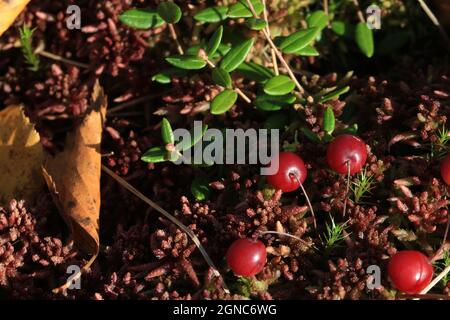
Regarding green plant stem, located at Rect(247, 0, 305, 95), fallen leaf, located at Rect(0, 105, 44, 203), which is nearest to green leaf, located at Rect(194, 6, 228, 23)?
green plant stem, located at Rect(247, 0, 305, 95)

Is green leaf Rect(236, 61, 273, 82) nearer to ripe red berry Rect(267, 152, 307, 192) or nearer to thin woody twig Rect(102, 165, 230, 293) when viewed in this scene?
ripe red berry Rect(267, 152, 307, 192)

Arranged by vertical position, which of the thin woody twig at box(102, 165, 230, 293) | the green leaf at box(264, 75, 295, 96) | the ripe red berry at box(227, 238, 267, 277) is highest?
the green leaf at box(264, 75, 295, 96)

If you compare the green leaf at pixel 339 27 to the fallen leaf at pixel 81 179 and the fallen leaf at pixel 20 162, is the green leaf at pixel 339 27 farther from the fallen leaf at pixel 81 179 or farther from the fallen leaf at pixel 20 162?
the fallen leaf at pixel 20 162

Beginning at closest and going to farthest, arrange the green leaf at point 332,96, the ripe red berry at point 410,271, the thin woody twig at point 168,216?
the ripe red berry at point 410,271 < the thin woody twig at point 168,216 < the green leaf at point 332,96

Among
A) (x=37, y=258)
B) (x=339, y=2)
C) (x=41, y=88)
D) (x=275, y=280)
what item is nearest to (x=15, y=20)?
(x=41, y=88)

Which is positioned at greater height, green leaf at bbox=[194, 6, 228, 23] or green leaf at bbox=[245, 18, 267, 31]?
green leaf at bbox=[245, 18, 267, 31]

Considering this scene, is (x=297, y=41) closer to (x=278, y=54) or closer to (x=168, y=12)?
(x=278, y=54)

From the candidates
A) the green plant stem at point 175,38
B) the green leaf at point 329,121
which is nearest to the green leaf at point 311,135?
the green leaf at point 329,121

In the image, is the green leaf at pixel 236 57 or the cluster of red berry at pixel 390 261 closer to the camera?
the cluster of red berry at pixel 390 261
